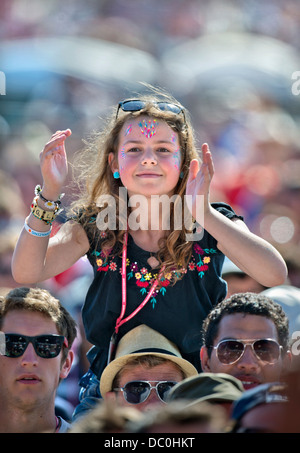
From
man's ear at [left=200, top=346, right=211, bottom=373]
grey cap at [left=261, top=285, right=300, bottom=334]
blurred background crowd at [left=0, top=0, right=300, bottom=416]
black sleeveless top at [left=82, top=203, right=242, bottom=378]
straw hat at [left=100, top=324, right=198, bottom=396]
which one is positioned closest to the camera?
man's ear at [left=200, top=346, right=211, bottom=373]

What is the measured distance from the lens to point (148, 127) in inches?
119

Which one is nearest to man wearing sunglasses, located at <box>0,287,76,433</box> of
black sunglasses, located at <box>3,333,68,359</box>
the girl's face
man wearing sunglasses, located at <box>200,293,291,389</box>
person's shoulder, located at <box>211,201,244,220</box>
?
black sunglasses, located at <box>3,333,68,359</box>

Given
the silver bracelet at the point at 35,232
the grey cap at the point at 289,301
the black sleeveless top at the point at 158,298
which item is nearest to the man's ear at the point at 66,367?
the black sleeveless top at the point at 158,298

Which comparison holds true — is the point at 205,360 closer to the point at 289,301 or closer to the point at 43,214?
the point at 43,214

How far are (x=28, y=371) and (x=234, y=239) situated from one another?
Answer: 0.92 meters

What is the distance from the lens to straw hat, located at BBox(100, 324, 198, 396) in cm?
268

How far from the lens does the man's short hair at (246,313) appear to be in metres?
2.61

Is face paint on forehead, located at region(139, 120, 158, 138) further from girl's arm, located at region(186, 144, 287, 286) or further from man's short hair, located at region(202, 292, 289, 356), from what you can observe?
man's short hair, located at region(202, 292, 289, 356)

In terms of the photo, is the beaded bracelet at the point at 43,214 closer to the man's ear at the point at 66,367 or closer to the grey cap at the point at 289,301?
the man's ear at the point at 66,367

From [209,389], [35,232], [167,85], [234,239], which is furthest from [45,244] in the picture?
[167,85]

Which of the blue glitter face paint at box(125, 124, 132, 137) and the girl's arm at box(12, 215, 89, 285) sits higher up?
A: the blue glitter face paint at box(125, 124, 132, 137)

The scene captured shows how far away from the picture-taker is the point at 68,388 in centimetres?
372

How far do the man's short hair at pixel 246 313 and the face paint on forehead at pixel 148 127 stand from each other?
81 cm

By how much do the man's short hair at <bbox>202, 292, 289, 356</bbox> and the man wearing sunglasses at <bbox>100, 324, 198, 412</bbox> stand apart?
162 millimetres
